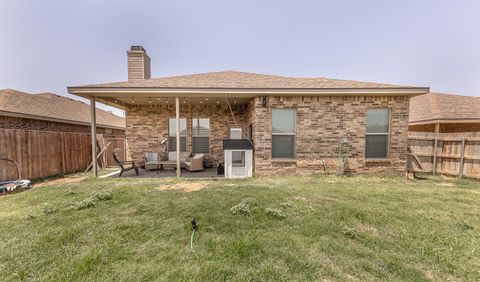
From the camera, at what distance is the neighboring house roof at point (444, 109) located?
8.73 metres

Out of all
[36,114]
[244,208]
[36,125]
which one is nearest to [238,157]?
[244,208]

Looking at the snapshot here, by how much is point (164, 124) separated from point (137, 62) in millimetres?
3625

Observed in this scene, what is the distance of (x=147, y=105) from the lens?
9.50m

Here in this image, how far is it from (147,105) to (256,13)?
7541 mm

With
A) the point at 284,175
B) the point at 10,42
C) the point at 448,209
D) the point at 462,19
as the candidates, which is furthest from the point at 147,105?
the point at 462,19

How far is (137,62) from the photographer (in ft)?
32.7

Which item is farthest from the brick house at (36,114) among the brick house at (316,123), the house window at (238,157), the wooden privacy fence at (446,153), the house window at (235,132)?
the wooden privacy fence at (446,153)

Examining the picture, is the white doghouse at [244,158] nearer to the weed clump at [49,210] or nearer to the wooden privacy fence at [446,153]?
the weed clump at [49,210]

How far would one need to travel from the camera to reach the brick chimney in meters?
9.96

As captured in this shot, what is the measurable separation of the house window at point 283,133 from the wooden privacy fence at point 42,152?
28.4 ft

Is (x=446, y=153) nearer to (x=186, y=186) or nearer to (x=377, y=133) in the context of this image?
(x=377, y=133)

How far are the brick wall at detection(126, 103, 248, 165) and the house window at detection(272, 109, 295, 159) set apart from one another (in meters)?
2.78

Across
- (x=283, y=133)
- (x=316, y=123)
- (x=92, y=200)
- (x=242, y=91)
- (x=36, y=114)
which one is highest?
(x=242, y=91)

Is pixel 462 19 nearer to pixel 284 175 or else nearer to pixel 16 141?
pixel 284 175
